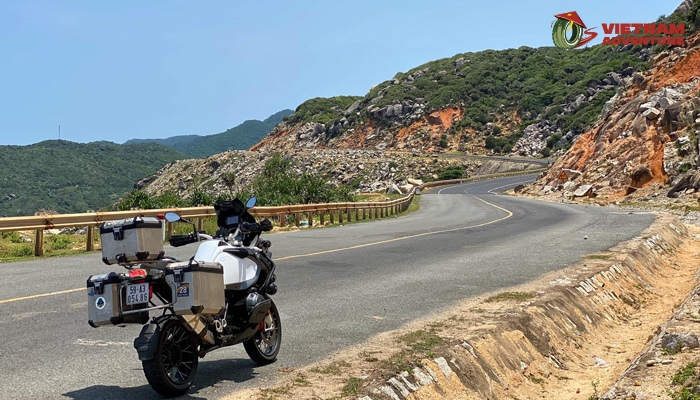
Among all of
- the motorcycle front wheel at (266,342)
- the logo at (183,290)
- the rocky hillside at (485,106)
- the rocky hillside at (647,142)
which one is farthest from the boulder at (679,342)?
the rocky hillside at (485,106)

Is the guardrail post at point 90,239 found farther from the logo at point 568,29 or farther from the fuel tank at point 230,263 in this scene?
the logo at point 568,29

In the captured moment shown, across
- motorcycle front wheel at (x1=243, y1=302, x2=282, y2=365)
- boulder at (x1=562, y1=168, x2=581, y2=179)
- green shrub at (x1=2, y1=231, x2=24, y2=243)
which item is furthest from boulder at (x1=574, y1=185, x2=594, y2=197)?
motorcycle front wheel at (x1=243, y1=302, x2=282, y2=365)

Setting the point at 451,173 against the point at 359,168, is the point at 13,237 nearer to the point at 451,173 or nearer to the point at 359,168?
the point at 451,173

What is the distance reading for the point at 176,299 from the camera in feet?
17.9

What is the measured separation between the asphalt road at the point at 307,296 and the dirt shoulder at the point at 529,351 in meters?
0.47

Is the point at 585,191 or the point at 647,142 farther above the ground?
the point at 647,142

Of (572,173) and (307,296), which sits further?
(572,173)

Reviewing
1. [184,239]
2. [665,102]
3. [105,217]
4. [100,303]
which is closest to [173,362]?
[100,303]

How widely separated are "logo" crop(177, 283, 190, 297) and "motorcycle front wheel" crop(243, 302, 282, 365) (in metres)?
→ 1.32

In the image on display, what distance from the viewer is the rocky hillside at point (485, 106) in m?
108

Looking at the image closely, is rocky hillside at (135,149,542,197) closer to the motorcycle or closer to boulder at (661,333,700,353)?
boulder at (661,333,700,353)

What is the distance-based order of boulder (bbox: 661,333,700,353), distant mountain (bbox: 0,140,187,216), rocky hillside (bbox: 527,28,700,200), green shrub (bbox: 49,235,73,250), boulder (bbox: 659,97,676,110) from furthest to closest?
distant mountain (bbox: 0,140,187,216) → boulder (bbox: 659,97,676,110) → rocky hillside (bbox: 527,28,700,200) → green shrub (bbox: 49,235,73,250) → boulder (bbox: 661,333,700,353)

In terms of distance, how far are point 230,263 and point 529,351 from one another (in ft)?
14.3

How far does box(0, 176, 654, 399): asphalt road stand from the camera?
6.29m
